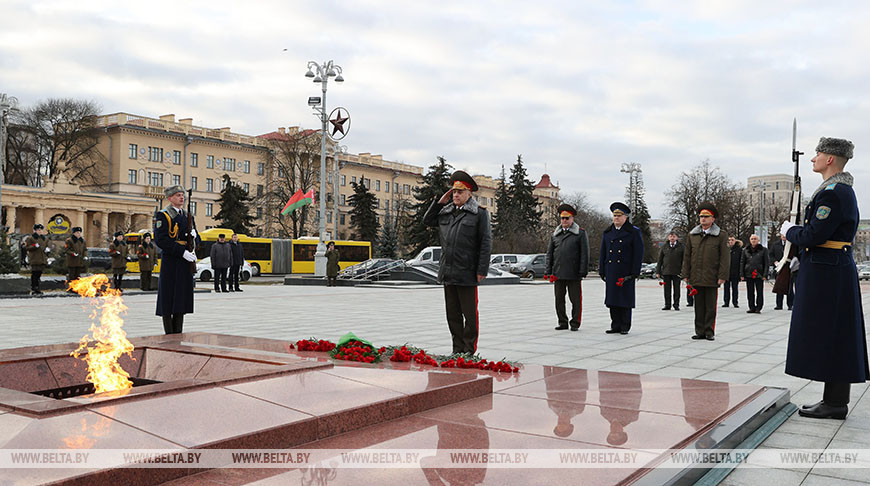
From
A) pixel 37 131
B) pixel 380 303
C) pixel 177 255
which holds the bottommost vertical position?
pixel 380 303

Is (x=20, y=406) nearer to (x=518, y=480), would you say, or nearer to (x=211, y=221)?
(x=518, y=480)

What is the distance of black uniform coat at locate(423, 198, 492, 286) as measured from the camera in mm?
6934

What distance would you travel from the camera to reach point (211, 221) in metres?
75.8

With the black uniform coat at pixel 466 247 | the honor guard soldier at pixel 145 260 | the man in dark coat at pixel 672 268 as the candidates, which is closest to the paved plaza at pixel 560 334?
the man in dark coat at pixel 672 268

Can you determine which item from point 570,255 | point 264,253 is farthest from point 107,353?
point 264,253

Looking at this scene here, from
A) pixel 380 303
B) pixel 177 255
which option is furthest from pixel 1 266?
pixel 177 255

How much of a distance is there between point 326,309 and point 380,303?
281cm

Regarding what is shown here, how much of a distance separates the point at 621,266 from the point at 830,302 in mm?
5500

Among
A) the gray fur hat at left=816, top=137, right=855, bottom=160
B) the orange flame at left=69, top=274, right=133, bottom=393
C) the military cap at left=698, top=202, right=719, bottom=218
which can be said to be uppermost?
the gray fur hat at left=816, top=137, right=855, bottom=160

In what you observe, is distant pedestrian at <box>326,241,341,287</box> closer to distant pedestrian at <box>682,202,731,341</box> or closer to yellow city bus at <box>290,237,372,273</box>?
yellow city bus at <box>290,237,372,273</box>

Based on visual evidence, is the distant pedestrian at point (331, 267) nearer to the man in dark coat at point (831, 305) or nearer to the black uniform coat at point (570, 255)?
the black uniform coat at point (570, 255)

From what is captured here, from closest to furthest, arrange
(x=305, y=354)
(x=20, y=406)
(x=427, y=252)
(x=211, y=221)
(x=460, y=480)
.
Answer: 1. (x=460, y=480)
2. (x=20, y=406)
3. (x=305, y=354)
4. (x=427, y=252)
5. (x=211, y=221)

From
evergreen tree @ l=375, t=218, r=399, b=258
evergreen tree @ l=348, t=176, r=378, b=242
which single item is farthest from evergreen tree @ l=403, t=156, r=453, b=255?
evergreen tree @ l=348, t=176, r=378, b=242

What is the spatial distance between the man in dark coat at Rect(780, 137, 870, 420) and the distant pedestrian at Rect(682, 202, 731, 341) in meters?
4.71
